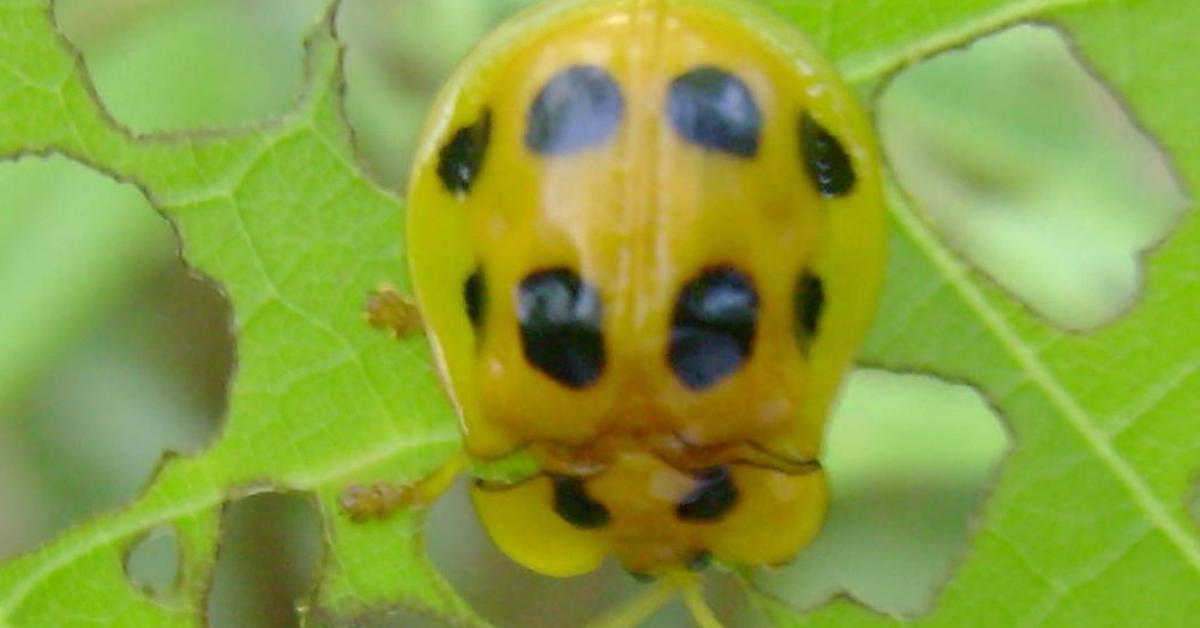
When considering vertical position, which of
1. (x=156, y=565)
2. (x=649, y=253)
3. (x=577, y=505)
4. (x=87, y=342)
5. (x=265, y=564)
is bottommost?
(x=265, y=564)

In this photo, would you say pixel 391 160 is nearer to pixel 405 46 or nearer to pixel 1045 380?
pixel 405 46

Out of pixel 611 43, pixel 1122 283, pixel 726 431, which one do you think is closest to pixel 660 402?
pixel 726 431

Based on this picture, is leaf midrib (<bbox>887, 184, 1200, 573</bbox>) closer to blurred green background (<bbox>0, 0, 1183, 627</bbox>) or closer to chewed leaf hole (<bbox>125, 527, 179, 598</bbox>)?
blurred green background (<bbox>0, 0, 1183, 627</bbox>)

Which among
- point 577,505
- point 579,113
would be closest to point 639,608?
point 577,505

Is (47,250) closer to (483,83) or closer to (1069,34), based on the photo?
(483,83)

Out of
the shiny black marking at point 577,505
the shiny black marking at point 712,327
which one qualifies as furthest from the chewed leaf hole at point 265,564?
the shiny black marking at point 712,327

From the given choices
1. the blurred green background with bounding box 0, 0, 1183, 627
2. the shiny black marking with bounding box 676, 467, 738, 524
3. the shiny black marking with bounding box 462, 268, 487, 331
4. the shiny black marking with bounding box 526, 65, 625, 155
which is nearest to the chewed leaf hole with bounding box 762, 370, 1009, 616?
the blurred green background with bounding box 0, 0, 1183, 627

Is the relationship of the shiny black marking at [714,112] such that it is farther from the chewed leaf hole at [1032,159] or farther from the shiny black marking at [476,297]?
the chewed leaf hole at [1032,159]
